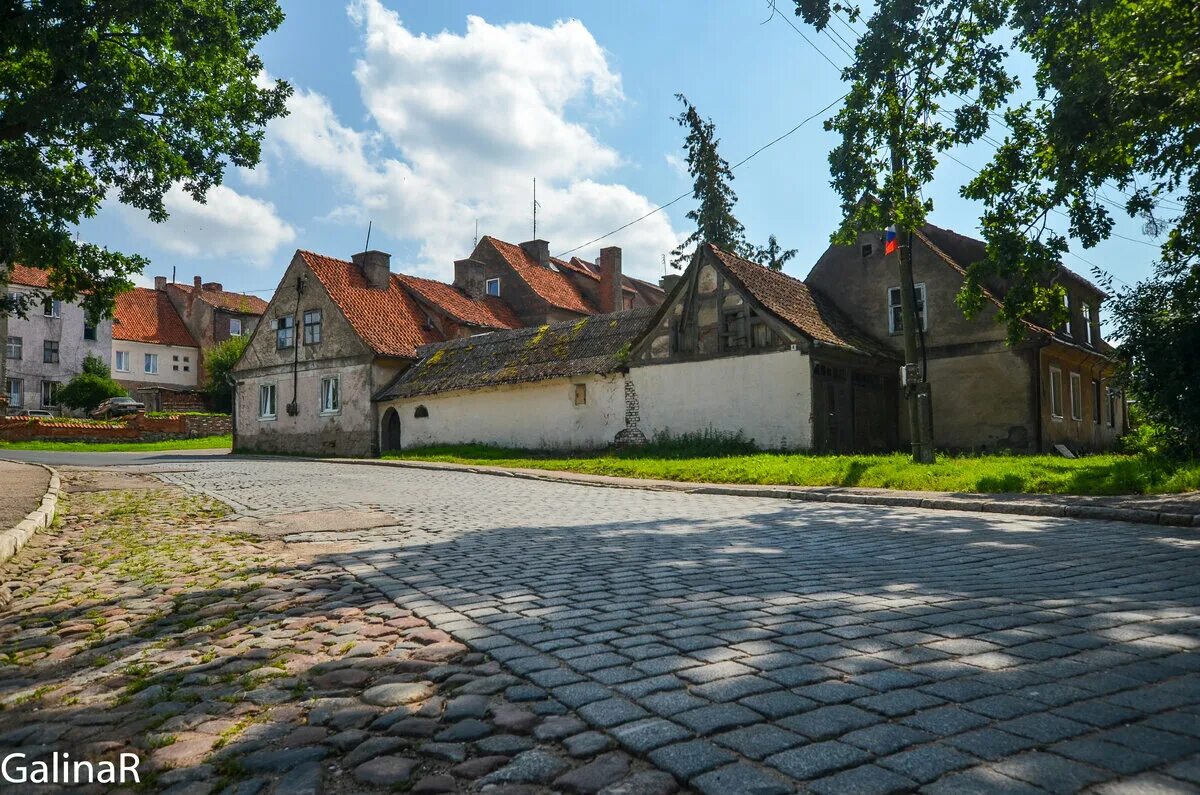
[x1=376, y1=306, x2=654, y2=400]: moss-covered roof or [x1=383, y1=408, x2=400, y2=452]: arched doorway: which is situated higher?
[x1=376, y1=306, x2=654, y2=400]: moss-covered roof

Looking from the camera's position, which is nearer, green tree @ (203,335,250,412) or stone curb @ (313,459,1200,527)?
stone curb @ (313,459,1200,527)

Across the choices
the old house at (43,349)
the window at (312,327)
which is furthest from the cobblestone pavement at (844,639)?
the old house at (43,349)

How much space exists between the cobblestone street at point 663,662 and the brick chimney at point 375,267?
3069 centimetres

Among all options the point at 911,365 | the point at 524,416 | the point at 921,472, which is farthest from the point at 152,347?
the point at 921,472

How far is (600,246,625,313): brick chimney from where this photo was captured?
156 ft

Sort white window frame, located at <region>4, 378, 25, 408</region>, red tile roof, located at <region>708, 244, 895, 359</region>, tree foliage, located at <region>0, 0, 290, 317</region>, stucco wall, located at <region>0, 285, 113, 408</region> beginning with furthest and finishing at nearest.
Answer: stucco wall, located at <region>0, 285, 113, 408</region>
white window frame, located at <region>4, 378, 25, 408</region>
red tile roof, located at <region>708, 244, 895, 359</region>
tree foliage, located at <region>0, 0, 290, 317</region>

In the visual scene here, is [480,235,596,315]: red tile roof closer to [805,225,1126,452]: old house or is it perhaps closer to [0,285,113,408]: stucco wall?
[805,225,1126,452]: old house

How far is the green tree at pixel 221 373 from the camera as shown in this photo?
50656 millimetres

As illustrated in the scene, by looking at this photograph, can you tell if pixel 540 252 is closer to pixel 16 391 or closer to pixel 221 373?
pixel 221 373

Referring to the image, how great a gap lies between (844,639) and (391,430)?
99.2 ft

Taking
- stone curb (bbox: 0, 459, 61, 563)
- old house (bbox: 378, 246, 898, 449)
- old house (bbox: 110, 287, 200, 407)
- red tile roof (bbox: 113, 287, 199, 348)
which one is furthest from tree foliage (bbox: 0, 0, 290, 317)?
red tile roof (bbox: 113, 287, 199, 348)

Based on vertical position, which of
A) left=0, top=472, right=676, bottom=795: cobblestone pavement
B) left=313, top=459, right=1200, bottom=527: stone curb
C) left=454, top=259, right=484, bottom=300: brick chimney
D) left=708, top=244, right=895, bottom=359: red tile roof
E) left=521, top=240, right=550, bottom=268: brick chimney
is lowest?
left=313, top=459, right=1200, bottom=527: stone curb

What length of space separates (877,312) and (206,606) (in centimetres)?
2439

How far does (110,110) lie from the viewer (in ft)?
34.3
